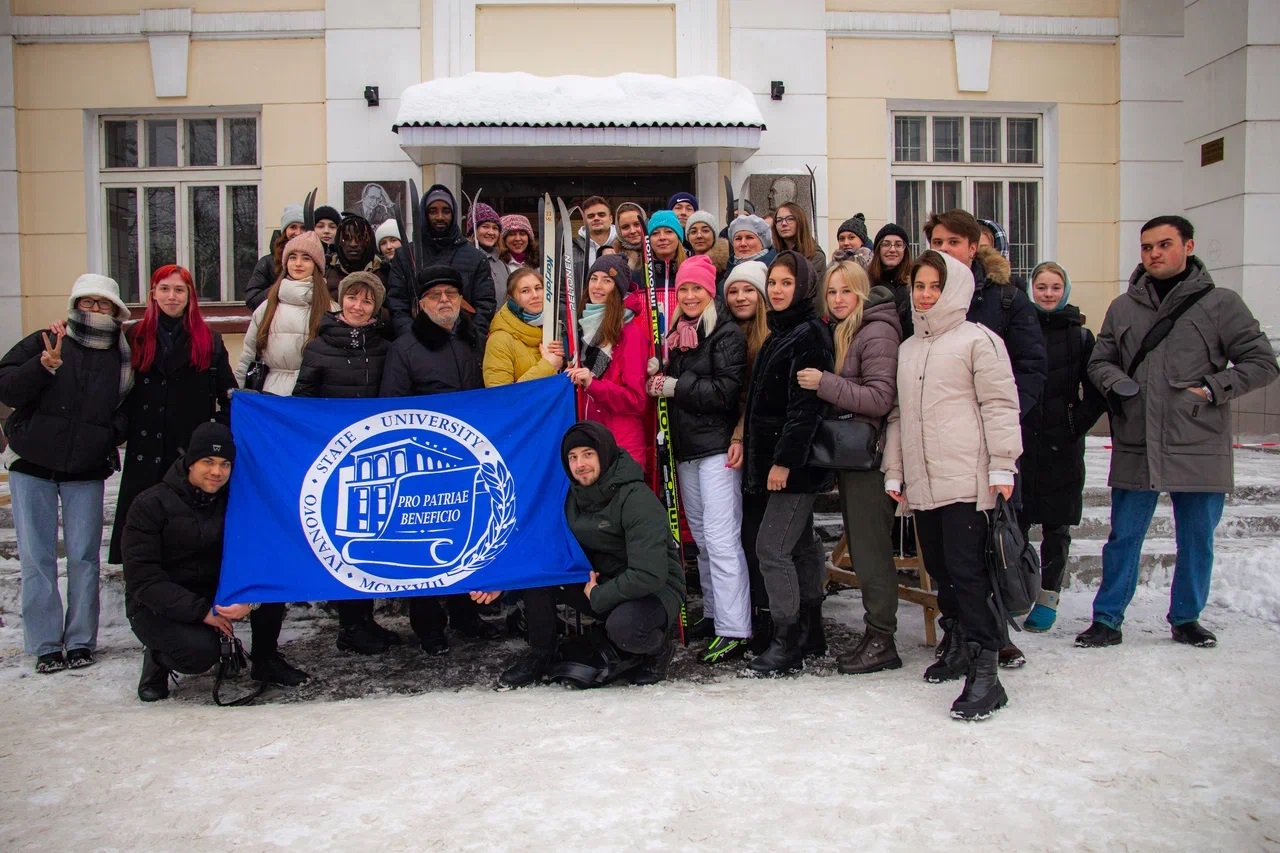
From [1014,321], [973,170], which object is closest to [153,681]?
[1014,321]

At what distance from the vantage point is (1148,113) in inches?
381

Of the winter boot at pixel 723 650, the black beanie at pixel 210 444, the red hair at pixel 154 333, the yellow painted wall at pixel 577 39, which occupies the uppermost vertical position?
the yellow painted wall at pixel 577 39

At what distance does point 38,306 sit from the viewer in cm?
927

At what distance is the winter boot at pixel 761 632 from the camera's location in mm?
4535

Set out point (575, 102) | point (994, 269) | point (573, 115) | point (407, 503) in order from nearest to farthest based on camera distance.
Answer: point (407, 503), point (994, 269), point (573, 115), point (575, 102)

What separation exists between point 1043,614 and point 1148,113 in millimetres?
7122

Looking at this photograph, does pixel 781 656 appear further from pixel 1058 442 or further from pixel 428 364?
pixel 428 364

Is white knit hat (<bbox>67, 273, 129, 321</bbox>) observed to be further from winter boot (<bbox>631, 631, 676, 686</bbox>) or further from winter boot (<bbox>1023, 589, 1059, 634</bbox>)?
winter boot (<bbox>1023, 589, 1059, 634</bbox>)

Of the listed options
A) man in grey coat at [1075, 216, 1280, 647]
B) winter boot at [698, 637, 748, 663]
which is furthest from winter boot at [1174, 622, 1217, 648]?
winter boot at [698, 637, 748, 663]

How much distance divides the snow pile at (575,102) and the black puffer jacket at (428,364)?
415 cm

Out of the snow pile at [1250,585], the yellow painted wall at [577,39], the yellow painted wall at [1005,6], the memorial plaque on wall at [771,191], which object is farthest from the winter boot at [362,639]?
the yellow painted wall at [1005,6]

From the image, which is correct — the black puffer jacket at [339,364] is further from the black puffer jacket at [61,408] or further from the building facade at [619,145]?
the building facade at [619,145]

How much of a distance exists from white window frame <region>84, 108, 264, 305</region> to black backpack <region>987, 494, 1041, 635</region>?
796cm

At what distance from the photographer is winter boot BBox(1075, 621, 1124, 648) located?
4.46 m
